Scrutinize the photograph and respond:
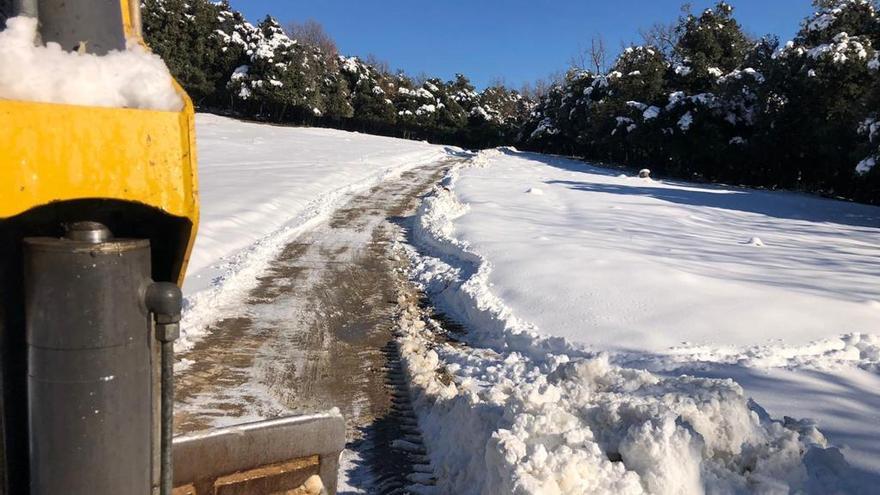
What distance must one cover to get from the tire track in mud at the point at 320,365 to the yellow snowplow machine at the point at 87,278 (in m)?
1.95

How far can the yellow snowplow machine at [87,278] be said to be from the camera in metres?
1.26

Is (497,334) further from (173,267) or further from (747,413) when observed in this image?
(173,267)

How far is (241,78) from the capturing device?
39.1m

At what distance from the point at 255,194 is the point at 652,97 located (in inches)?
846

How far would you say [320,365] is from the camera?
4.70m

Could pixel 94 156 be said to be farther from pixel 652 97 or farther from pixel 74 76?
pixel 652 97

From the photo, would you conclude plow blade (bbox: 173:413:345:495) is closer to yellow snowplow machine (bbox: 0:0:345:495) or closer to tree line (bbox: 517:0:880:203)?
yellow snowplow machine (bbox: 0:0:345:495)

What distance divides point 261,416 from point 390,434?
785mm

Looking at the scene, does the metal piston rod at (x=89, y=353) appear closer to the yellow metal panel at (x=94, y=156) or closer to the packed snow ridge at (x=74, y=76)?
the yellow metal panel at (x=94, y=156)

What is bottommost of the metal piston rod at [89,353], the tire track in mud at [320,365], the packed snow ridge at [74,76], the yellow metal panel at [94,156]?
the tire track in mud at [320,365]

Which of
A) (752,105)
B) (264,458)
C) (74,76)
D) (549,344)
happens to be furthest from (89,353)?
(752,105)

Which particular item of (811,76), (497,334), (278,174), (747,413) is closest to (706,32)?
(811,76)

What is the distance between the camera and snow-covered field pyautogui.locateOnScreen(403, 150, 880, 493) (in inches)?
107

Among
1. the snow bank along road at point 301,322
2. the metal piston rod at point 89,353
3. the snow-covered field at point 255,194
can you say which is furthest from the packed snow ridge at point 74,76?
the snow-covered field at point 255,194
